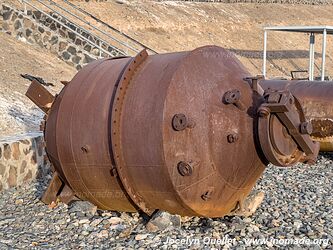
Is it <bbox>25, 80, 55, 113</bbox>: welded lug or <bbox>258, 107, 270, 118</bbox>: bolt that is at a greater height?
<bbox>258, 107, 270, 118</bbox>: bolt

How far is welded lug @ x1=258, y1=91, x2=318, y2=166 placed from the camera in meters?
4.94

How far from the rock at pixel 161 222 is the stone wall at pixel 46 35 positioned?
33.5ft

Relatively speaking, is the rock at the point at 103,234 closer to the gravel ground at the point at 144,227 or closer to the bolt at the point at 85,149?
the gravel ground at the point at 144,227

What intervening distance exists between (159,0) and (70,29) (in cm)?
1947

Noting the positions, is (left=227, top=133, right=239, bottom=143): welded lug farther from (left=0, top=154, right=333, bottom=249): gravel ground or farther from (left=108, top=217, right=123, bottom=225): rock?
(left=108, top=217, right=123, bottom=225): rock

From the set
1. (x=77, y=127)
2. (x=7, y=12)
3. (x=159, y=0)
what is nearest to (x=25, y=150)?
(x=77, y=127)

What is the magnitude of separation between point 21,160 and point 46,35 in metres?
8.44

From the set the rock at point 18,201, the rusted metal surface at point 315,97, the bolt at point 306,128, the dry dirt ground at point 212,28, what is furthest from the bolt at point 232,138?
the dry dirt ground at point 212,28

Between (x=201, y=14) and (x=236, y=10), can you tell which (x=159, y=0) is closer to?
(x=201, y=14)

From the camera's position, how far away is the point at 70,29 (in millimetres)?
15859

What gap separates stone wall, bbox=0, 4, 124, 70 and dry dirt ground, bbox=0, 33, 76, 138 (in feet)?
1.26

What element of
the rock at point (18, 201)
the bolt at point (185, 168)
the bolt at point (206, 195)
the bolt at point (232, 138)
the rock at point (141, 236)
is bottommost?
the rock at point (18, 201)

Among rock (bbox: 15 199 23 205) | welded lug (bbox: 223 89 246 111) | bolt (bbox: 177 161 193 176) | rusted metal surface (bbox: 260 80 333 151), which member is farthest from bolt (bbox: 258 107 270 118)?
rusted metal surface (bbox: 260 80 333 151)

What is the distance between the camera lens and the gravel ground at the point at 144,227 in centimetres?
531
